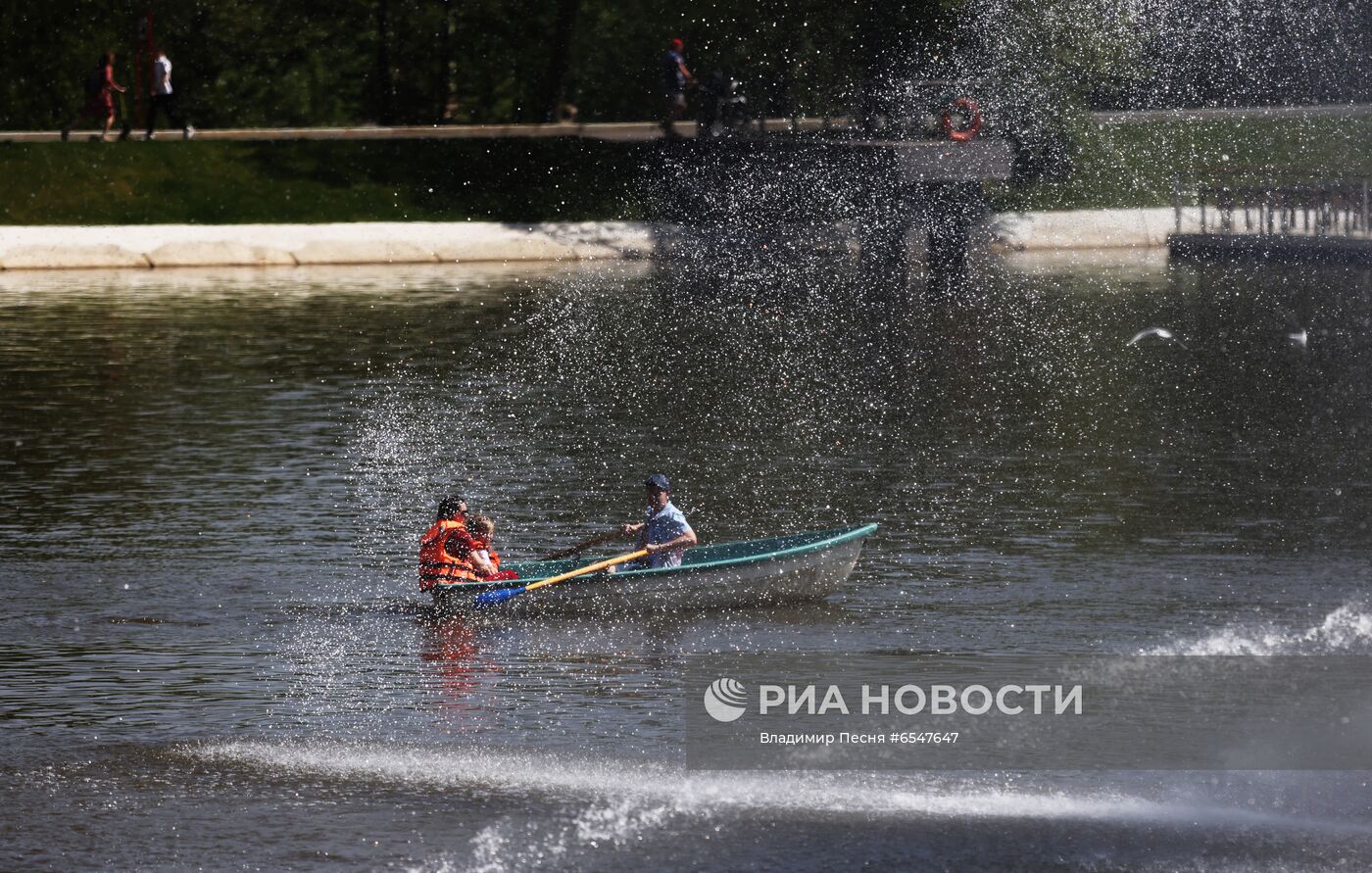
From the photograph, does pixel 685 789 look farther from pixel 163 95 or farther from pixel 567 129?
pixel 567 129

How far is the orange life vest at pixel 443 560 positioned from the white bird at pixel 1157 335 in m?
18.7

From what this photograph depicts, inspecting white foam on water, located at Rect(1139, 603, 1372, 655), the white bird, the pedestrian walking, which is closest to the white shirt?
the pedestrian walking

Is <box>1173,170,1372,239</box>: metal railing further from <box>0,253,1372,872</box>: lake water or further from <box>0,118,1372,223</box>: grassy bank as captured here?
<box>0,253,1372,872</box>: lake water

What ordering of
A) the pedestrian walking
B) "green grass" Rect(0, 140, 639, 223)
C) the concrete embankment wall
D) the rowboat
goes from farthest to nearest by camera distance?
the pedestrian walking → "green grass" Rect(0, 140, 639, 223) → the concrete embankment wall → the rowboat

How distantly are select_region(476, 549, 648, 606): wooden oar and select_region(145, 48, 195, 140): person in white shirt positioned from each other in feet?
124

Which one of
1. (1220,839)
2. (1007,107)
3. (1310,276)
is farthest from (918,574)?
(1007,107)

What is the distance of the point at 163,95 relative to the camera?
54188 mm

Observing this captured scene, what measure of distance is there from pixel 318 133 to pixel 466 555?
39291 mm

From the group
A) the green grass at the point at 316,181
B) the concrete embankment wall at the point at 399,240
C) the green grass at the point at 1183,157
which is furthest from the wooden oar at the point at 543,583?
the green grass at the point at 1183,157

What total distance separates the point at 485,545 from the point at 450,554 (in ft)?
1.27

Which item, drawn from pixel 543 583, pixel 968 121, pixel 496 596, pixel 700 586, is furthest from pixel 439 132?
pixel 700 586

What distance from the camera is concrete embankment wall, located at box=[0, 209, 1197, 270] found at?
159 feet

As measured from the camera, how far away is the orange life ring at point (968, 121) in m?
49.8

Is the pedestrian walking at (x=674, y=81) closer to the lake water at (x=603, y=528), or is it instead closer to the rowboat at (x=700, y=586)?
the lake water at (x=603, y=528)
